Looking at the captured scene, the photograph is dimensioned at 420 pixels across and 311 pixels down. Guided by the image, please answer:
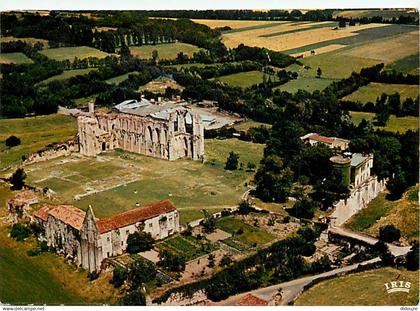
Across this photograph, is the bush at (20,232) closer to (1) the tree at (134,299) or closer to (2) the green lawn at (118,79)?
(1) the tree at (134,299)

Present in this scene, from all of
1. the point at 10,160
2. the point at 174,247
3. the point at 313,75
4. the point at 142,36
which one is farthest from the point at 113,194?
the point at 313,75

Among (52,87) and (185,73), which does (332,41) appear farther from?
(52,87)

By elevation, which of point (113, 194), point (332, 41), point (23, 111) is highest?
point (332, 41)

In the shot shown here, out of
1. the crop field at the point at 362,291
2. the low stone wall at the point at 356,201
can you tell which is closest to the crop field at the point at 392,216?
the low stone wall at the point at 356,201

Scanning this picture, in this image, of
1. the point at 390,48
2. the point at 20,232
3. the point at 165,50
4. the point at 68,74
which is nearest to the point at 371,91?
the point at 390,48

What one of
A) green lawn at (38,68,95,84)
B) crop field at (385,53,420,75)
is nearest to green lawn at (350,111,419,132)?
crop field at (385,53,420,75)

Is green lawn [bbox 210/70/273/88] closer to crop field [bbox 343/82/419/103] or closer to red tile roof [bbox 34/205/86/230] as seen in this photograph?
crop field [bbox 343/82/419/103]
